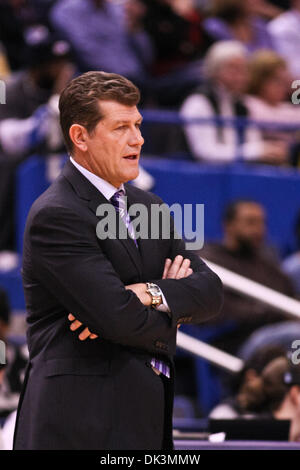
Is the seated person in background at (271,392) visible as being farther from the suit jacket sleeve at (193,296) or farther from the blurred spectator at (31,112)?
the blurred spectator at (31,112)

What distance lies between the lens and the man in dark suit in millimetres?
2881

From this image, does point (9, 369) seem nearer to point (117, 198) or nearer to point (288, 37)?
point (117, 198)

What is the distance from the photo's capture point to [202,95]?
23.4 ft

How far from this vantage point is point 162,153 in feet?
23.0

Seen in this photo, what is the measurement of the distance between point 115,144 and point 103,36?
17.1 ft

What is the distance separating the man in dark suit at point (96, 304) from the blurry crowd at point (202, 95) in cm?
153

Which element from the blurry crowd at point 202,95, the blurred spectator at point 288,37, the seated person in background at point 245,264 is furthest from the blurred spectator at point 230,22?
the seated person in background at point 245,264

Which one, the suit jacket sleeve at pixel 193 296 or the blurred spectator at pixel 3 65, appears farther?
the blurred spectator at pixel 3 65

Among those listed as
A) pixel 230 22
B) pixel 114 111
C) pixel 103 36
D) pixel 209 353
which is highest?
pixel 230 22

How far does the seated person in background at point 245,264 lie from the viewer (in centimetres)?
598

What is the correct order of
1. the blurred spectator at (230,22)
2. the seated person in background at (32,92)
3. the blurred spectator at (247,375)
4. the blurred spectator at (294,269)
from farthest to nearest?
the blurred spectator at (230,22) → the seated person in background at (32,92) → the blurred spectator at (294,269) → the blurred spectator at (247,375)

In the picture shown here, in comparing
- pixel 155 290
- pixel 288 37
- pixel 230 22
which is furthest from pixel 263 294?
pixel 288 37

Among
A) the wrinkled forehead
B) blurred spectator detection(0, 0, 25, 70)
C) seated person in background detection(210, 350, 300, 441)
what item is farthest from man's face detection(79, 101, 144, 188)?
blurred spectator detection(0, 0, 25, 70)
